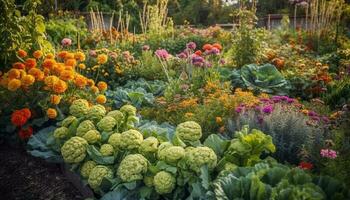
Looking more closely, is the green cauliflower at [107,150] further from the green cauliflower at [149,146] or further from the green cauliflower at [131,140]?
the green cauliflower at [149,146]

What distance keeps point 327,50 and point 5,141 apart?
6.31 meters

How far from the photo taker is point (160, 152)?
9.51 ft

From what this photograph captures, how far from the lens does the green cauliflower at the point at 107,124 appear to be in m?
3.41

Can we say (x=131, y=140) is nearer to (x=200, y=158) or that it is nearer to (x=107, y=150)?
(x=107, y=150)

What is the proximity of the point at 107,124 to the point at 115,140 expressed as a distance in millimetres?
259

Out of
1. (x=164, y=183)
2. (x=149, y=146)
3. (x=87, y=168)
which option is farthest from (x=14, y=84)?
(x=164, y=183)

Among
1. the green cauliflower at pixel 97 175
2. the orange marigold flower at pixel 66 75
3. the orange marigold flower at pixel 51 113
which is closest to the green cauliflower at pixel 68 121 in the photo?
the orange marigold flower at pixel 51 113

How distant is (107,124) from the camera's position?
3410 mm

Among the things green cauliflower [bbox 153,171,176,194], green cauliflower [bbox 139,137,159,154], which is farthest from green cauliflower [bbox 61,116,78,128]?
green cauliflower [bbox 153,171,176,194]

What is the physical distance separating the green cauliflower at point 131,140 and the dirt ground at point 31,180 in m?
0.63

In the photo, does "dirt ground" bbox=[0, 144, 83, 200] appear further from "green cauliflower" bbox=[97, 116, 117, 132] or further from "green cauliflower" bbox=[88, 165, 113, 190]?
"green cauliflower" bbox=[97, 116, 117, 132]

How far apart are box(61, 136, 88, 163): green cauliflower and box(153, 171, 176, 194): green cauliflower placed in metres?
0.81

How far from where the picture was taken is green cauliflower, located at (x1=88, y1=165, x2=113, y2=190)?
2.98m

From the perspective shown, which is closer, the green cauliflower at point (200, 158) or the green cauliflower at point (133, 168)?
the green cauliflower at point (200, 158)
